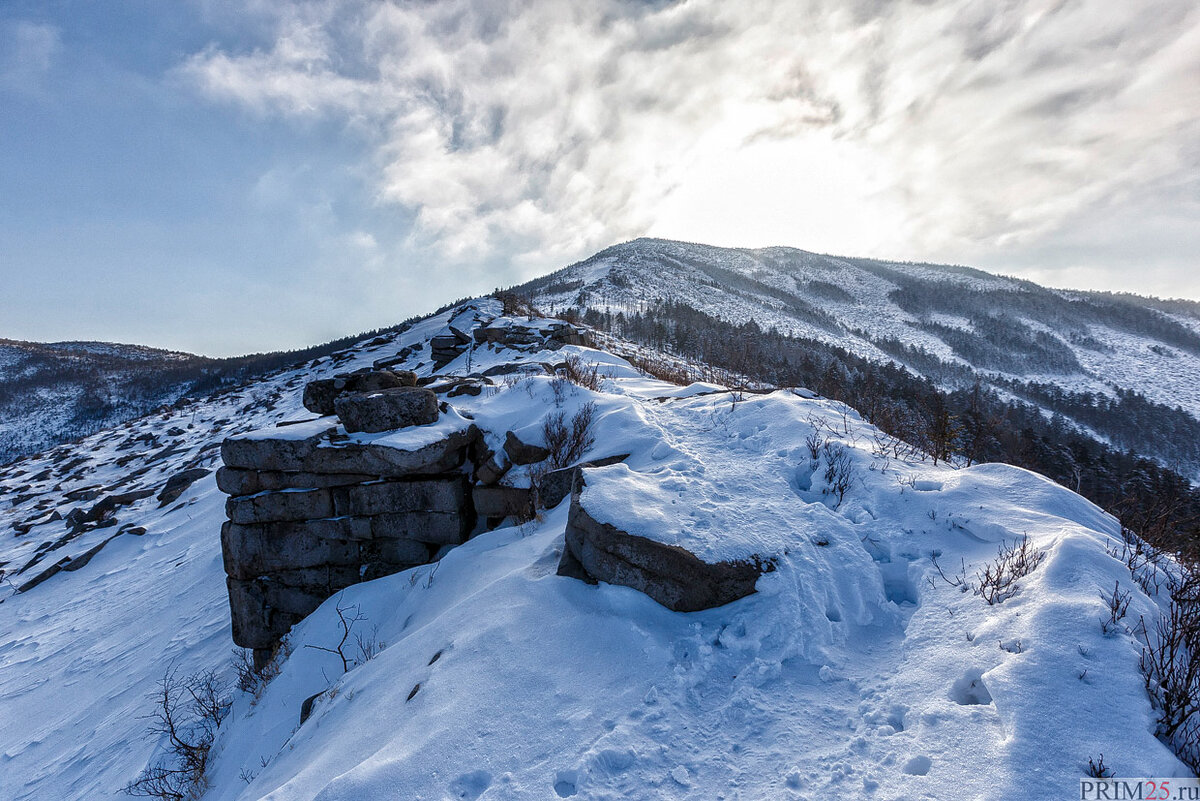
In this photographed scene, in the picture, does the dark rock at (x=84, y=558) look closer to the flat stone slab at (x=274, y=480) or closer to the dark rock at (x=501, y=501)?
the flat stone slab at (x=274, y=480)

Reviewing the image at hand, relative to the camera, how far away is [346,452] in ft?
22.2

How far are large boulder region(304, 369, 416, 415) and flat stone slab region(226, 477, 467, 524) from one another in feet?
7.04

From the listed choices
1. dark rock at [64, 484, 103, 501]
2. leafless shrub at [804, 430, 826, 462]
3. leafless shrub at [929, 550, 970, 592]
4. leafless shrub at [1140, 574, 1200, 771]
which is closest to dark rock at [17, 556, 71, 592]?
dark rock at [64, 484, 103, 501]

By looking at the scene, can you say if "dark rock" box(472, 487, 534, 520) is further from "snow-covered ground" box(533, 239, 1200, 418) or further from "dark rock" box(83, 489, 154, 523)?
"snow-covered ground" box(533, 239, 1200, 418)

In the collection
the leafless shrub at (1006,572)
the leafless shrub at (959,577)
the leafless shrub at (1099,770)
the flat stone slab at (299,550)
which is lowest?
the flat stone slab at (299,550)

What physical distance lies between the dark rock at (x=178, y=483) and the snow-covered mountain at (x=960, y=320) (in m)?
42.6

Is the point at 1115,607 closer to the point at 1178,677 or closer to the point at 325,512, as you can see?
the point at 1178,677

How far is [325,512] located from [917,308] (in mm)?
148386

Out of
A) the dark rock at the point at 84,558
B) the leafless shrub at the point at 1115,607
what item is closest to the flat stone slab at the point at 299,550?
the leafless shrub at the point at 1115,607

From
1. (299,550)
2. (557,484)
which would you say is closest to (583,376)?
(557,484)

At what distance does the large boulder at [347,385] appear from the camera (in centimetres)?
827

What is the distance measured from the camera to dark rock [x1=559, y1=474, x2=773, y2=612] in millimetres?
3541

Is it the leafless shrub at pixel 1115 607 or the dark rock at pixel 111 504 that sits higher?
the leafless shrub at pixel 1115 607

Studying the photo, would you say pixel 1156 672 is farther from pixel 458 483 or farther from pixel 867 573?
pixel 458 483
